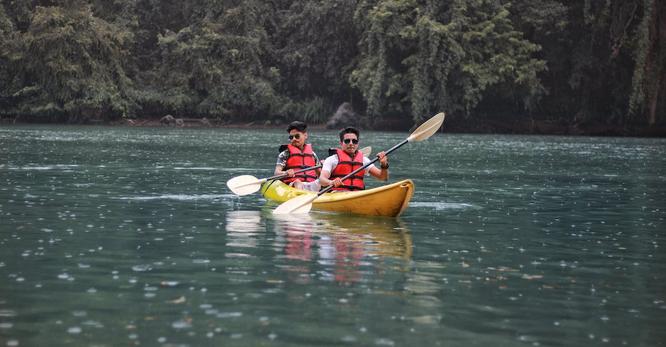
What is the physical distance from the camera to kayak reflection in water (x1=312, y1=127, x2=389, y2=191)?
15195 millimetres

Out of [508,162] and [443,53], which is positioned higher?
[443,53]

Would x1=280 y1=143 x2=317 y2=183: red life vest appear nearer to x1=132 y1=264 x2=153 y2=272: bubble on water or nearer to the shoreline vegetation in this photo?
x1=132 y1=264 x2=153 y2=272: bubble on water

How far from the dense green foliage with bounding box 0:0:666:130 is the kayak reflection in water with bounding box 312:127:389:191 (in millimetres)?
29414

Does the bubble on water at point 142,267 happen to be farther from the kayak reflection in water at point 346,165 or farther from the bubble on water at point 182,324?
the kayak reflection in water at point 346,165

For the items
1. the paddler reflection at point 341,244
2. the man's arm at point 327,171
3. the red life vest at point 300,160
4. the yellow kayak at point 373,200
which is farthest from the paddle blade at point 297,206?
the red life vest at point 300,160

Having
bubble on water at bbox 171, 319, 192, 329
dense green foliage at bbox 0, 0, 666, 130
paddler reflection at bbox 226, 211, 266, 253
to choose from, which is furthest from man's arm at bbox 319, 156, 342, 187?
dense green foliage at bbox 0, 0, 666, 130

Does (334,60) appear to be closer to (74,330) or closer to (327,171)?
(327,171)

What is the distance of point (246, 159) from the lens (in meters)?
27.3

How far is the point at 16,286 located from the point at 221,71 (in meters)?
48.8

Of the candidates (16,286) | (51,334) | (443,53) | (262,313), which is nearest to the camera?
(51,334)

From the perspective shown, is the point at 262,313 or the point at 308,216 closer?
the point at 262,313

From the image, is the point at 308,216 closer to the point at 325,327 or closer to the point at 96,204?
the point at 96,204

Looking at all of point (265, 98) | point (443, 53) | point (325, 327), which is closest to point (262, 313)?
point (325, 327)

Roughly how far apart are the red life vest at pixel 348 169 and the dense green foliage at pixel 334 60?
29416mm
